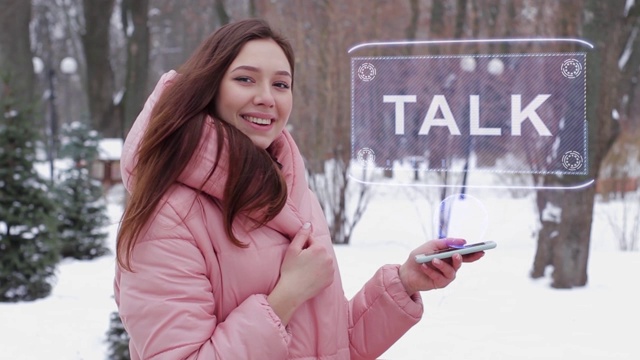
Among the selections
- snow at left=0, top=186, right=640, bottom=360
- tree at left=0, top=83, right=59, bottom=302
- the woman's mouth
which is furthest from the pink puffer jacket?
tree at left=0, top=83, right=59, bottom=302

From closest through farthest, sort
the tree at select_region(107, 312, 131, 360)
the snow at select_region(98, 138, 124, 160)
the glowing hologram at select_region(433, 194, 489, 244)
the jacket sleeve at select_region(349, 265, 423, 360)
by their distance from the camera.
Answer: the jacket sleeve at select_region(349, 265, 423, 360)
the glowing hologram at select_region(433, 194, 489, 244)
the tree at select_region(107, 312, 131, 360)
the snow at select_region(98, 138, 124, 160)

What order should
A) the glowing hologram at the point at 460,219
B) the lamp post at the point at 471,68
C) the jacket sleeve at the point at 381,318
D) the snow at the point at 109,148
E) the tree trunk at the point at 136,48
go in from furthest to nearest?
the snow at the point at 109,148, the tree trunk at the point at 136,48, the lamp post at the point at 471,68, the glowing hologram at the point at 460,219, the jacket sleeve at the point at 381,318

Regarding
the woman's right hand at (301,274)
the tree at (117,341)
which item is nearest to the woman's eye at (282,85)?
the woman's right hand at (301,274)

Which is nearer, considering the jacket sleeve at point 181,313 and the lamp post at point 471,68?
the jacket sleeve at point 181,313

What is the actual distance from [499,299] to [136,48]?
3355mm

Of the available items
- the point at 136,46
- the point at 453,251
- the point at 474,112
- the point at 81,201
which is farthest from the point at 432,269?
the point at 81,201

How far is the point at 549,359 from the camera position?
3426 mm

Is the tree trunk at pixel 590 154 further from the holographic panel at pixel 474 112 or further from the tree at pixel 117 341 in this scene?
the tree at pixel 117 341

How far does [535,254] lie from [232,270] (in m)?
2.89

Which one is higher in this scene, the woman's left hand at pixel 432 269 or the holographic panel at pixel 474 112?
the holographic panel at pixel 474 112

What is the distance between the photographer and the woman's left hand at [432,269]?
1601 millimetres

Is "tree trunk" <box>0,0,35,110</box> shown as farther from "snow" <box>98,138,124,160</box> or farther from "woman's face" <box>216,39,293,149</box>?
"woman's face" <box>216,39,293,149</box>

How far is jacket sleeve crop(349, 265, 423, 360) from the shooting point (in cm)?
171

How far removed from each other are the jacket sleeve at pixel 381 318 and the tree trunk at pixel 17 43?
4924 millimetres
